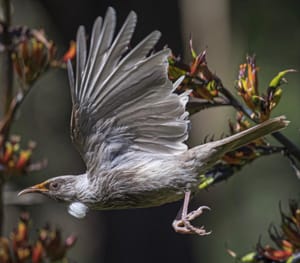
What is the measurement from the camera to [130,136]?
3416 mm

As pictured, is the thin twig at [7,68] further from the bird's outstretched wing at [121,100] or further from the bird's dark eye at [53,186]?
the bird's outstretched wing at [121,100]

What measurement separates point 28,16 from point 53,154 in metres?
1.55

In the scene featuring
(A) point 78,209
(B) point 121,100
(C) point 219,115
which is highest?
(B) point 121,100

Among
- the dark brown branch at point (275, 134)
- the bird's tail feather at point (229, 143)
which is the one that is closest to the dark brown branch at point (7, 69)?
the bird's tail feather at point (229, 143)

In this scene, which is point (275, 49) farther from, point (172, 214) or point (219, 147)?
point (219, 147)

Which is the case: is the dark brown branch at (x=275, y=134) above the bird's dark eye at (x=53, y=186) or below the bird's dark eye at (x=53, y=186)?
above

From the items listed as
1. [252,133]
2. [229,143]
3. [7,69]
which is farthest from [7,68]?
[252,133]

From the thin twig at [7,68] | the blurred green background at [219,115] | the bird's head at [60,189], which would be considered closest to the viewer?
the bird's head at [60,189]

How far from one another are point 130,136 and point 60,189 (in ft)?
1.21

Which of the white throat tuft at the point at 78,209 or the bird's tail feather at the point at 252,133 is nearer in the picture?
the bird's tail feather at the point at 252,133

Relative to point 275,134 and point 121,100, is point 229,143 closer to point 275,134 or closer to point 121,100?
point 275,134

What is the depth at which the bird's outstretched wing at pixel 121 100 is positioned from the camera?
10.2ft

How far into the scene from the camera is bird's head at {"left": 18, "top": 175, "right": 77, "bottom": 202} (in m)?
3.51

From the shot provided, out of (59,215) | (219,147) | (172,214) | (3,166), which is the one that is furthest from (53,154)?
(219,147)
